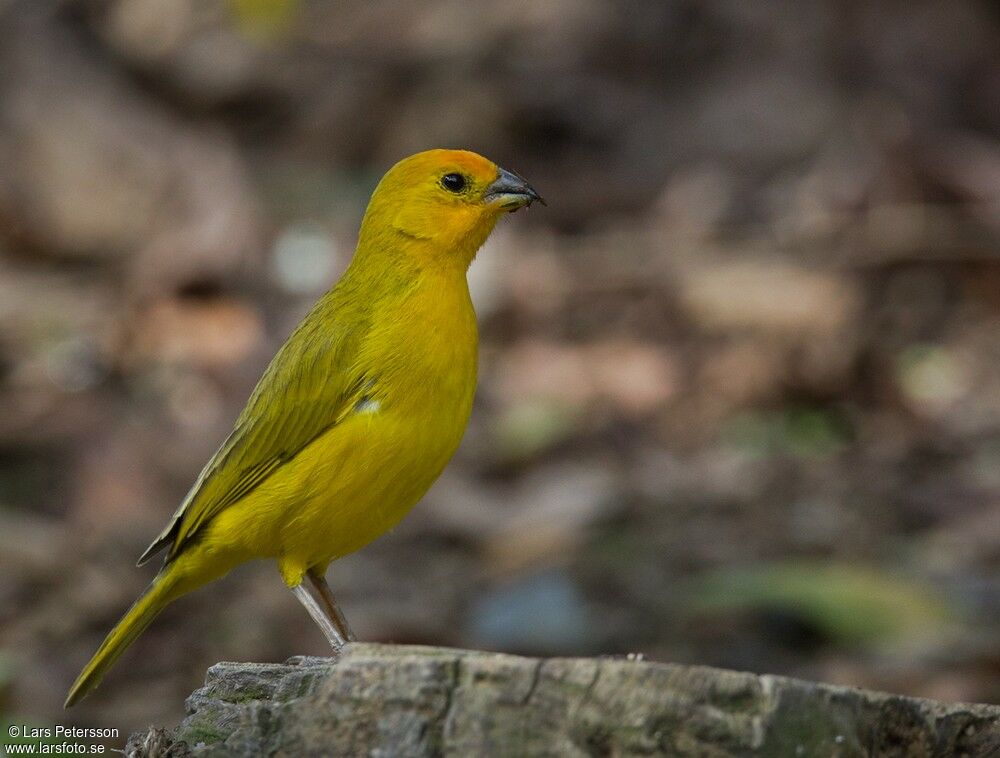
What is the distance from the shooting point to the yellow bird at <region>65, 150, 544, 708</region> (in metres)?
4.33

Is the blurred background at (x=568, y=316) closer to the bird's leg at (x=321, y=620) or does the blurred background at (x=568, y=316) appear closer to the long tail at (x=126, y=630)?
the long tail at (x=126, y=630)

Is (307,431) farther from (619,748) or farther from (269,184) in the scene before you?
(269,184)

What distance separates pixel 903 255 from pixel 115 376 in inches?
185

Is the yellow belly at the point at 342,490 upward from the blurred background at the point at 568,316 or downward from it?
downward

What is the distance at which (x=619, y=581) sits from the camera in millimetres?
6793

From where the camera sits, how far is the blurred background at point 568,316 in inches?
252

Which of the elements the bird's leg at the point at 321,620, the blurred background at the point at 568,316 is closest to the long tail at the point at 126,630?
the bird's leg at the point at 321,620

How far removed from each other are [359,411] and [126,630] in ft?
3.24

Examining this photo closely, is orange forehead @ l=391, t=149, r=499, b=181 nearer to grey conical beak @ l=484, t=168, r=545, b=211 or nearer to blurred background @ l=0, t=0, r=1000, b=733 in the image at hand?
grey conical beak @ l=484, t=168, r=545, b=211

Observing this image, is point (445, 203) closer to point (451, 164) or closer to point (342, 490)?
point (451, 164)

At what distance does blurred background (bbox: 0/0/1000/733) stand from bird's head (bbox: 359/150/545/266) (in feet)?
6.21

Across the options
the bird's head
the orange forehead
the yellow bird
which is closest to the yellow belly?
the yellow bird

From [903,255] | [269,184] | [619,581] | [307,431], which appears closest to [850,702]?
[307,431]

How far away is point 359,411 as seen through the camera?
4.39m
